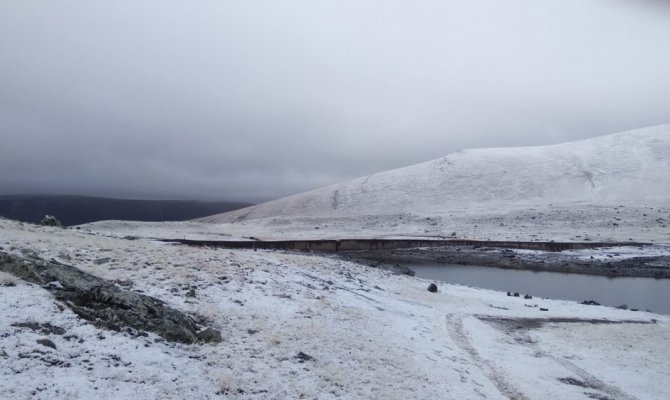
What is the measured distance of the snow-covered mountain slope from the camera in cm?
10194

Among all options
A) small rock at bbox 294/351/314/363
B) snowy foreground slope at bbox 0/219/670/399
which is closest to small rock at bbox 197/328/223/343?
snowy foreground slope at bbox 0/219/670/399

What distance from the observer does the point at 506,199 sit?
104 m

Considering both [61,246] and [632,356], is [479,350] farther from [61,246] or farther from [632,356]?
[61,246]

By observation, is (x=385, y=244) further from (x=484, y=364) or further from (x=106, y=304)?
(x=106, y=304)

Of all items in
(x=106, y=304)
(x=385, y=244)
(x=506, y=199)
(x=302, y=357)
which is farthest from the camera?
(x=506, y=199)

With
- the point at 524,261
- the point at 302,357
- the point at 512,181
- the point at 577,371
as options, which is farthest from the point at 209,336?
the point at 512,181

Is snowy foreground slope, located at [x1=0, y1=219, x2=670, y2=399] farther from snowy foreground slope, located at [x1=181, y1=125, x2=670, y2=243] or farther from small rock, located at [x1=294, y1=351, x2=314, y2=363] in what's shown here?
snowy foreground slope, located at [x1=181, y1=125, x2=670, y2=243]

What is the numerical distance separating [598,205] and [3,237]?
308 ft

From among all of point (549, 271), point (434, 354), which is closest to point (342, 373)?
point (434, 354)

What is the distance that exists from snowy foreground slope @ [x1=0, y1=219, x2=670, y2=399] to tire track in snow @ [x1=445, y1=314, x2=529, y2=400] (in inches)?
2.8

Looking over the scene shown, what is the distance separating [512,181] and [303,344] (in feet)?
362

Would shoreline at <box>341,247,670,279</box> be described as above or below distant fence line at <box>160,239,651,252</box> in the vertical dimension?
below

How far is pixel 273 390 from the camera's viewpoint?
9781 mm

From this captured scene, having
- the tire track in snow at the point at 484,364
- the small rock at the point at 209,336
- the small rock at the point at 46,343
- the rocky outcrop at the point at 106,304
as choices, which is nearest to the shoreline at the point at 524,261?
the tire track in snow at the point at 484,364
